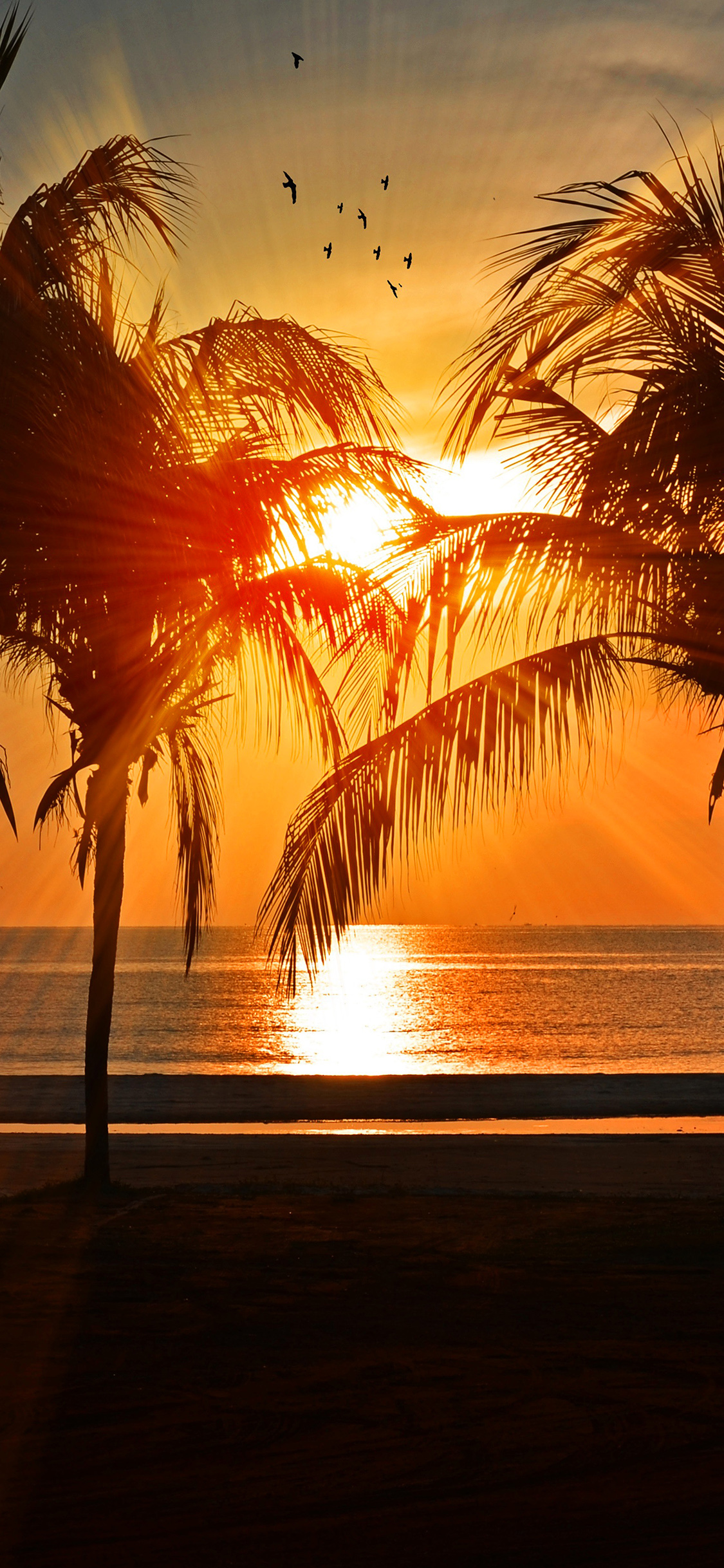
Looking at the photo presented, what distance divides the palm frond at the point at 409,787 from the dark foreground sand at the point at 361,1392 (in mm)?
1641

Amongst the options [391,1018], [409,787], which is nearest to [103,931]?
[409,787]

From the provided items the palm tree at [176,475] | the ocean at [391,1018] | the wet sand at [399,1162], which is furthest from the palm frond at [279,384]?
the wet sand at [399,1162]

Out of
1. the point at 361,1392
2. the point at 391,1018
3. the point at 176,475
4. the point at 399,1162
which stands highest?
the point at 176,475

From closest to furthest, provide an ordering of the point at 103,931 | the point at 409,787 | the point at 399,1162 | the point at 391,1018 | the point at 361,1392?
the point at 361,1392, the point at 409,787, the point at 103,931, the point at 399,1162, the point at 391,1018

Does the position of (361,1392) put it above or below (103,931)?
below

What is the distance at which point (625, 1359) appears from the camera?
14.6ft

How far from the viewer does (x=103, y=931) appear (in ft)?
26.1

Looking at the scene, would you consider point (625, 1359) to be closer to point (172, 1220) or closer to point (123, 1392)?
point (123, 1392)

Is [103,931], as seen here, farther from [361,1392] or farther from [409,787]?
[361,1392]

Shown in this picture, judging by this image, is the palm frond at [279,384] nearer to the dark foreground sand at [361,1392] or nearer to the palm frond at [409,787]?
the palm frond at [409,787]

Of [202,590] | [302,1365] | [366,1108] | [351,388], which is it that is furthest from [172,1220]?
[366,1108]

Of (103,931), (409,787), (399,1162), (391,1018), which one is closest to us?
(409,787)

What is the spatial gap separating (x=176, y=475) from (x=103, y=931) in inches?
144

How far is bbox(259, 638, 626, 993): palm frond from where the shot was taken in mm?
5430
